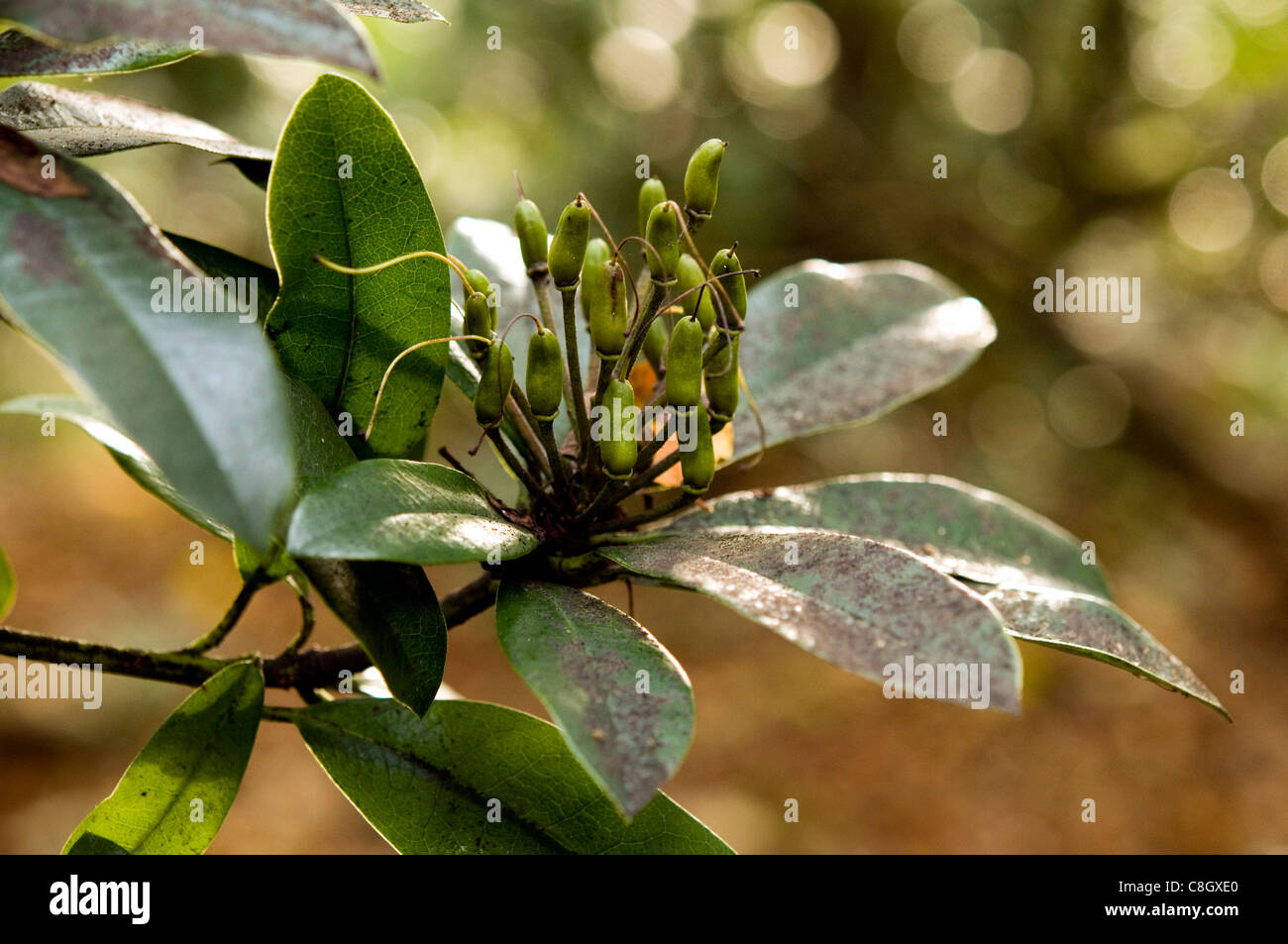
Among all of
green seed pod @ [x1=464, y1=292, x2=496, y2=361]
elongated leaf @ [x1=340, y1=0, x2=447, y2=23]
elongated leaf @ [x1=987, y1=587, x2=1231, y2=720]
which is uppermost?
elongated leaf @ [x1=340, y1=0, x2=447, y2=23]

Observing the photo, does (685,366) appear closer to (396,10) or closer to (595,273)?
(595,273)

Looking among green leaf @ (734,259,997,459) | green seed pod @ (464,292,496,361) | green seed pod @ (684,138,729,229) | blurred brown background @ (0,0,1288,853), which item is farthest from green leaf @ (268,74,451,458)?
blurred brown background @ (0,0,1288,853)

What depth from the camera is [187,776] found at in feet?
1.87

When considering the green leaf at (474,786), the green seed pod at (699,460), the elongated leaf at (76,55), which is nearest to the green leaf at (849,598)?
the green seed pod at (699,460)

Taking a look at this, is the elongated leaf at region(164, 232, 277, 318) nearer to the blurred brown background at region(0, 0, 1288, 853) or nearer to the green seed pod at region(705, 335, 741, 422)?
the green seed pod at region(705, 335, 741, 422)

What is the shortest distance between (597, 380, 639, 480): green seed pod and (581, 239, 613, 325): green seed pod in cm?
5

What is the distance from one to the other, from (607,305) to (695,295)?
0.18 feet

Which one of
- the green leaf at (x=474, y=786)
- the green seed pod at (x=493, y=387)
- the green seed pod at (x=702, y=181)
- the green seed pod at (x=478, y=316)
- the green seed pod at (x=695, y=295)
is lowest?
the green leaf at (x=474, y=786)

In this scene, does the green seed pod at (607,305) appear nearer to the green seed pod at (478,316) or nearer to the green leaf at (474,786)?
the green seed pod at (478,316)

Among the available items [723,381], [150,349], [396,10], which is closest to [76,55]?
[396,10]

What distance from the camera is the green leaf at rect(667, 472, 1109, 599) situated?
678 mm

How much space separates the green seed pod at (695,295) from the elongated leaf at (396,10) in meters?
0.18

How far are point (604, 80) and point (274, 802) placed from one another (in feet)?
5.42

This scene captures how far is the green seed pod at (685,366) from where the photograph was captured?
0.48 m
